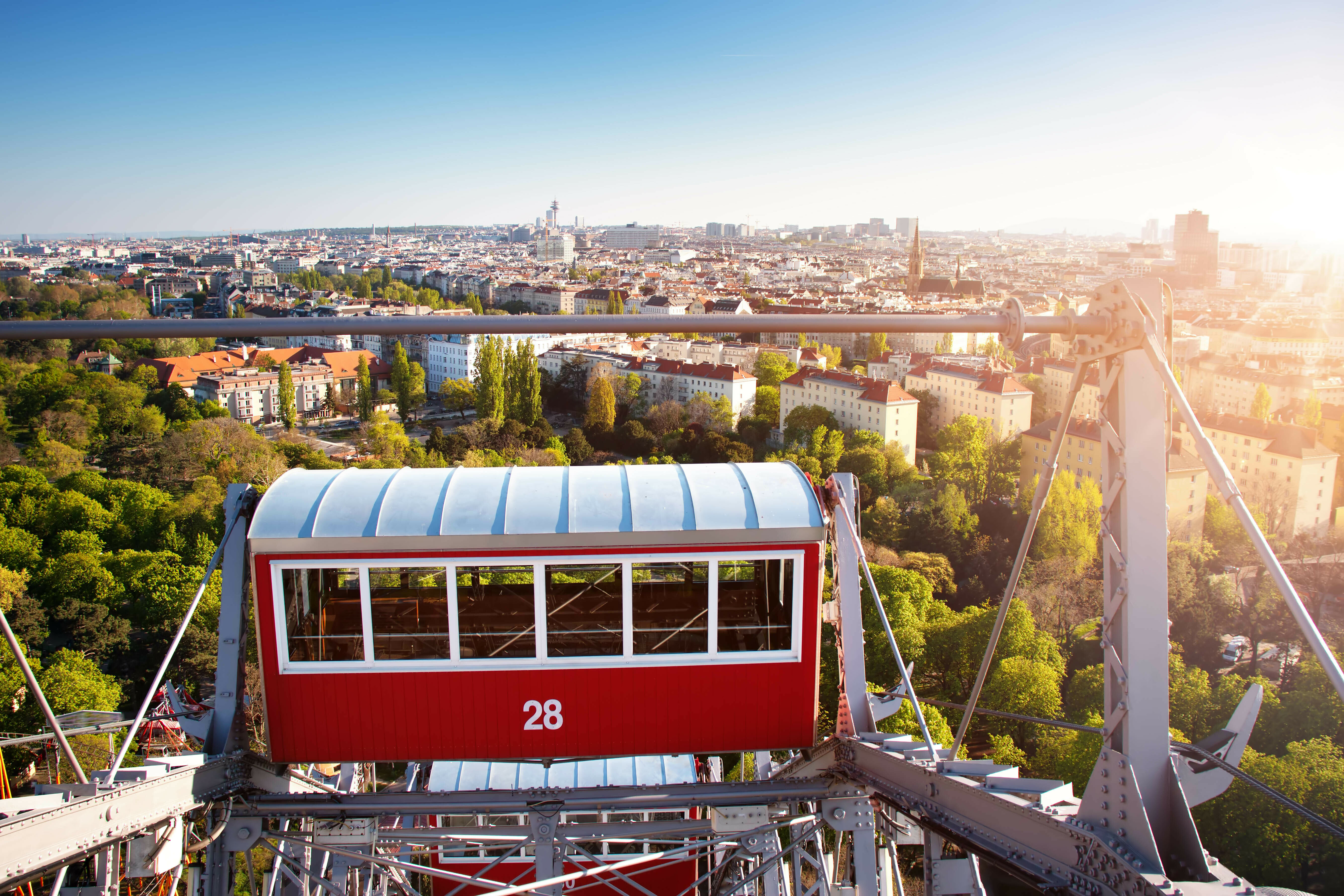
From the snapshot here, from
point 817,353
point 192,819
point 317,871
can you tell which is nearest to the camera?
point 192,819

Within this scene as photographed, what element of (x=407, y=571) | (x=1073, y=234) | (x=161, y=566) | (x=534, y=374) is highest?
(x=1073, y=234)

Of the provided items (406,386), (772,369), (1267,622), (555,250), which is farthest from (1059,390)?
(555,250)

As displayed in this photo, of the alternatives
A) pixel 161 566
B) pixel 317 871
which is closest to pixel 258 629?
pixel 317 871

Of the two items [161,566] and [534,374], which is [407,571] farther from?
[534,374]

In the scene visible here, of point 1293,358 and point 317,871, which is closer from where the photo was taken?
point 317,871

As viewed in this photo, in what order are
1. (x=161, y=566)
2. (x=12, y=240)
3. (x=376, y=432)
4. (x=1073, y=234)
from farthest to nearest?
(x=12, y=240) < (x=1073, y=234) < (x=376, y=432) < (x=161, y=566)

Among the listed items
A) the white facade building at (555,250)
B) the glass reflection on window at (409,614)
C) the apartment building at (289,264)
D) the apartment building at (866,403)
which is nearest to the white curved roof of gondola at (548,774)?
the glass reflection on window at (409,614)
